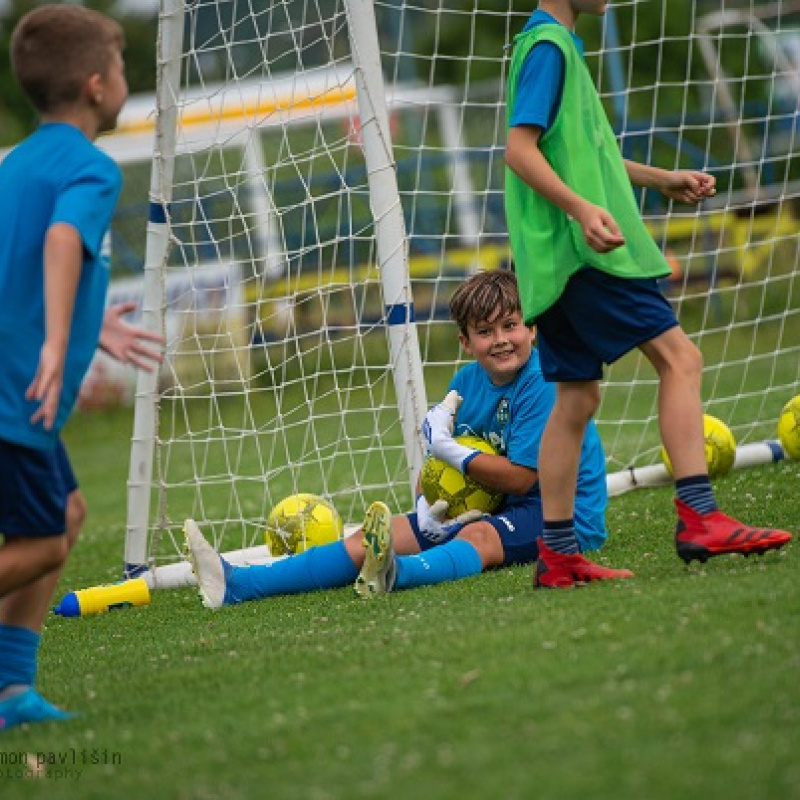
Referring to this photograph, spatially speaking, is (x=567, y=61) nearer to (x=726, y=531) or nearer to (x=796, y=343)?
(x=726, y=531)

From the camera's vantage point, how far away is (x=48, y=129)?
11.0 feet

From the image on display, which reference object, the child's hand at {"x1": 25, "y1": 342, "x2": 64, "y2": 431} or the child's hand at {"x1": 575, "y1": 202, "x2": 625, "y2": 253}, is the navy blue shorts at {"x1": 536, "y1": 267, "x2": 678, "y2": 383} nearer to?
the child's hand at {"x1": 575, "y1": 202, "x2": 625, "y2": 253}

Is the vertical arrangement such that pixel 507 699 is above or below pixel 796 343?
above

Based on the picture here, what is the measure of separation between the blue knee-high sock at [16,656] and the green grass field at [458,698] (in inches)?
5.2

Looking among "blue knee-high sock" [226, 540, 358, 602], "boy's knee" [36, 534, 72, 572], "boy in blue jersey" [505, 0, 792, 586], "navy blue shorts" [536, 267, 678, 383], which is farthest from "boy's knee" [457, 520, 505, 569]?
"boy's knee" [36, 534, 72, 572]

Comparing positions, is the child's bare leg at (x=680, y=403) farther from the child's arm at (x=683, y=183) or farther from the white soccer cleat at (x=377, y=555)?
the white soccer cleat at (x=377, y=555)

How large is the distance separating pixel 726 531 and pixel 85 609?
7.68 feet

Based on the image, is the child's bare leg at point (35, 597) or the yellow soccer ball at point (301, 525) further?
the yellow soccer ball at point (301, 525)

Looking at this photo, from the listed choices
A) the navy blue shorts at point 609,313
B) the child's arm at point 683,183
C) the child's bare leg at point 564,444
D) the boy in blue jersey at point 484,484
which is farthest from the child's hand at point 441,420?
the child's arm at point 683,183

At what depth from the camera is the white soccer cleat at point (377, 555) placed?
4.47 meters

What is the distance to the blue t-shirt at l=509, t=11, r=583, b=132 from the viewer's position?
3.97m

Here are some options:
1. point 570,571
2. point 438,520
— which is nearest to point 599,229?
point 570,571

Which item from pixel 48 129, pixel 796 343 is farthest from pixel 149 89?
pixel 48 129

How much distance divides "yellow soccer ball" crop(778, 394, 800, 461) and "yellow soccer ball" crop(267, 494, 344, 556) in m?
1.95
